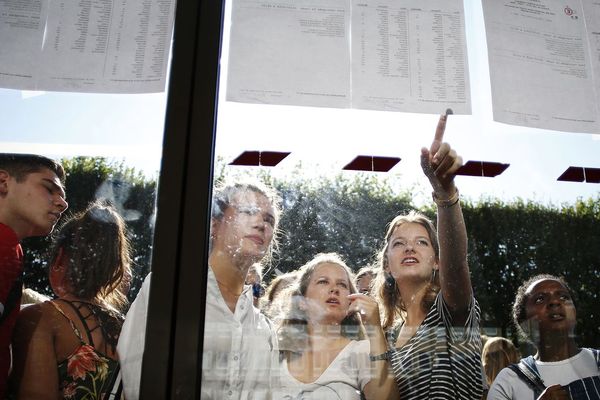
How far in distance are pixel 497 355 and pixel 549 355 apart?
0.58 ft

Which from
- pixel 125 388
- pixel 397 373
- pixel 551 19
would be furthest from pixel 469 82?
pixel 125 388

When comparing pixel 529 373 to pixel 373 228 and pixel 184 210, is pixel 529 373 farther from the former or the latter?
pixel 184 210

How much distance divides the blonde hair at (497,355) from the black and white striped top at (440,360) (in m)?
0.03

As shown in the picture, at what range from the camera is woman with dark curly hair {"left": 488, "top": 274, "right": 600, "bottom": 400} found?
167 centimetres

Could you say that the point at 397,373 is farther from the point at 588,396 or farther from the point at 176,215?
the point at 176,215

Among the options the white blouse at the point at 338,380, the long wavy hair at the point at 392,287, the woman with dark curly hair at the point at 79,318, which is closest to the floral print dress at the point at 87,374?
the woman with dark curly hair at the point at 79,318

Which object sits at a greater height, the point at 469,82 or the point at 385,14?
the point at 385,14

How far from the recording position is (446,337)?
1.67 meters

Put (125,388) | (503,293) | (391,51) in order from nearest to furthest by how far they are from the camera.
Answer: (125,388), (503,293), (391,51)

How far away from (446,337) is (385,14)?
112cm

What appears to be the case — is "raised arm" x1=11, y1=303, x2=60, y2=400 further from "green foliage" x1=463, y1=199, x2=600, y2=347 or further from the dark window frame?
"green foliage" x1=463, y1=199, x2=600, y2=347

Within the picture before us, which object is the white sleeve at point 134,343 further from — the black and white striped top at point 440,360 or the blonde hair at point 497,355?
the blonde hair at point 497,355

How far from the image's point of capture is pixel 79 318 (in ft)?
5.29

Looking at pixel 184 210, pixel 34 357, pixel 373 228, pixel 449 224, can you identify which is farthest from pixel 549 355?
pixel 34 357
